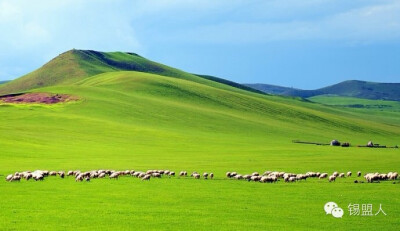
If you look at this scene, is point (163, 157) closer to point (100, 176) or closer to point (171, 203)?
point (100, 176)

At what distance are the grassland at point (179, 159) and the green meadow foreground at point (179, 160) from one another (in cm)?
10

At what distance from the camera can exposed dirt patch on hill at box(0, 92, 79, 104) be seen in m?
107

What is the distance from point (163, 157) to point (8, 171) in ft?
59.1

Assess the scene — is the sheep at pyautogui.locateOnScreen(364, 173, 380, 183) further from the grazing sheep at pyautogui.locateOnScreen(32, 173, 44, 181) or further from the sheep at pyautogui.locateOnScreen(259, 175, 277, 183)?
the grazing sheep at pyautogui.locateOnScreen(32, 173, 44, 181)

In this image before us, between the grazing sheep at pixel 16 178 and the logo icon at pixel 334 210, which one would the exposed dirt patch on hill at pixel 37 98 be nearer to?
the grazing sheep at pixel 16 178

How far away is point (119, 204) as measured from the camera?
83.0 ft

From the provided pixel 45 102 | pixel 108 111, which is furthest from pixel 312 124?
pixel 45 102

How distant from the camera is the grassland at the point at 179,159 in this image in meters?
22.0

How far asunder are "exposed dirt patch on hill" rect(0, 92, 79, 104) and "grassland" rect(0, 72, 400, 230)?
12.1 ft

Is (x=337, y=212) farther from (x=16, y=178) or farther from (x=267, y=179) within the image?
(x=16, y=178)

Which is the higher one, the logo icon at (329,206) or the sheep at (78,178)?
the sheep at (78,178)

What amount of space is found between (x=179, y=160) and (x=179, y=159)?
1.06 metres

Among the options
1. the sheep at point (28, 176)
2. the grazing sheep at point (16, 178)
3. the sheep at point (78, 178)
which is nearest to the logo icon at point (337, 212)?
the sheep at point (78, 178)

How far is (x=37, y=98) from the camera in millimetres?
109812
